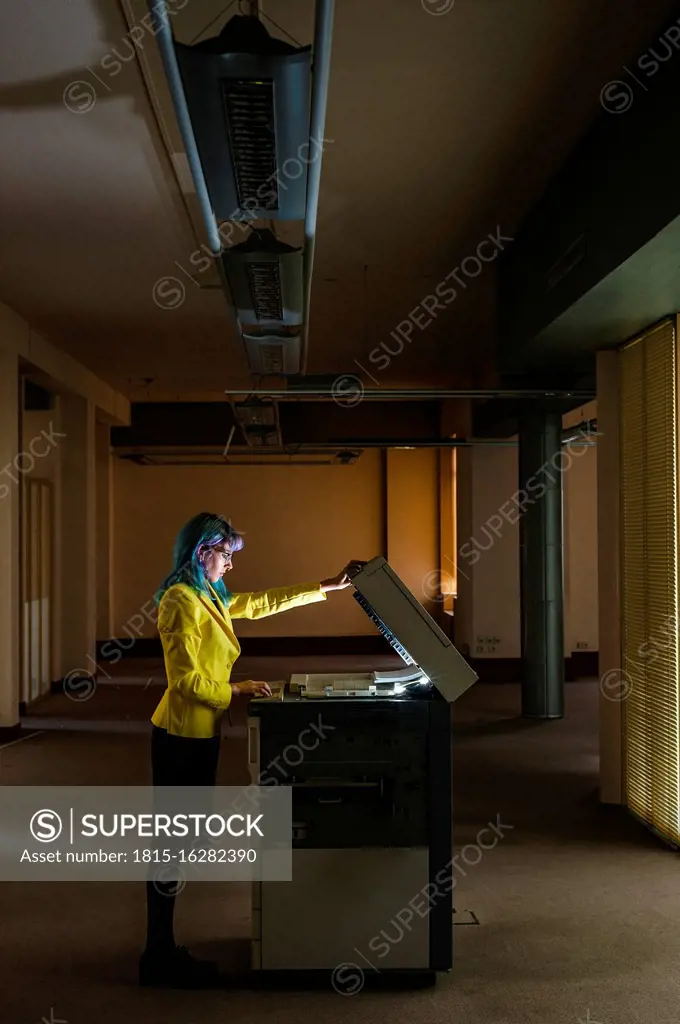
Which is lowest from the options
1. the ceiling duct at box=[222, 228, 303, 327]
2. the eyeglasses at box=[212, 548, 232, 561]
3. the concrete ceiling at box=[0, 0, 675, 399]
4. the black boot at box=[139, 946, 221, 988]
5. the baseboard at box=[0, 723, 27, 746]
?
the baseboard at box=[0, 723, 27, 746]

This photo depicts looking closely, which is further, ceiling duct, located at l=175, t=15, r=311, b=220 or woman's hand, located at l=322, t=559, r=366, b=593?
woman's hand, located at l=322, t=559, r=366, b=593

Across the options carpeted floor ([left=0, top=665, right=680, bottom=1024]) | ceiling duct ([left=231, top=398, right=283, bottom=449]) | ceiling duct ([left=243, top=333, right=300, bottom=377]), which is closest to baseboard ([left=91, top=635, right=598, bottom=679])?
ceiling duct ([left=231, top=398, right=283, bottom=449])

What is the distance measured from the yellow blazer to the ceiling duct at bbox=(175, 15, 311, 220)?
1.49 m

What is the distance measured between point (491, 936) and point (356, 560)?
177cm

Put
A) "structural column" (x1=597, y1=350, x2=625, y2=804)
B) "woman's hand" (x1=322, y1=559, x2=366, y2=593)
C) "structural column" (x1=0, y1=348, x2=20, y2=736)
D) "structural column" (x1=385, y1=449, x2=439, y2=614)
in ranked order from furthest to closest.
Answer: "structural column" (x1=385, y1=449, x2=439, y2=614) → "structural column" (x1=0, y1=348, x2=20, y2=736) → "structural column" (x1=597, y1=350, x2=625, y2=804) → "woman's hand" (x1=322, y1=559, x2=366, y2=593)

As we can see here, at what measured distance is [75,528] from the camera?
10.8 metres

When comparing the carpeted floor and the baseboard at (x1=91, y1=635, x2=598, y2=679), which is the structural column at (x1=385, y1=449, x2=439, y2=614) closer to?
the baseboard at (x1=91, y1=635, x2=598, y2=679)

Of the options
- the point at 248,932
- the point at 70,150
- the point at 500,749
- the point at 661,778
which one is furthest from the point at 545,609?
the point at 70,150

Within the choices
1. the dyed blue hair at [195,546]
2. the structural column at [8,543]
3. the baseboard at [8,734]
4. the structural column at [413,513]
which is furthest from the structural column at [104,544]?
the dyed blue hair at [195,546]

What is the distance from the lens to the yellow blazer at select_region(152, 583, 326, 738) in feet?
11.1

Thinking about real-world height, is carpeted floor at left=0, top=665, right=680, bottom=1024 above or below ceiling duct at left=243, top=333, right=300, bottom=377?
below

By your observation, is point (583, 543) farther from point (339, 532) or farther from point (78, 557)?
point (78, 557)

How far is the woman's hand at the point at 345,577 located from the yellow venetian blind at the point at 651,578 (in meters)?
2.29

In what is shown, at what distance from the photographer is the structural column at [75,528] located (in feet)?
35.1
